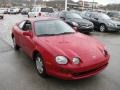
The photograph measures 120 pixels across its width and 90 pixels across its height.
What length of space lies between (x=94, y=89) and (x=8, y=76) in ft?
7.61

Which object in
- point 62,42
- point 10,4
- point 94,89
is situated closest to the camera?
point 94,89

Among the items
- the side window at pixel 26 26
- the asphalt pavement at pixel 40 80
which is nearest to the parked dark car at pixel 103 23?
the asphalt pavement at pixel 40 80

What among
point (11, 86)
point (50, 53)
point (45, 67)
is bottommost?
point (11, 86)

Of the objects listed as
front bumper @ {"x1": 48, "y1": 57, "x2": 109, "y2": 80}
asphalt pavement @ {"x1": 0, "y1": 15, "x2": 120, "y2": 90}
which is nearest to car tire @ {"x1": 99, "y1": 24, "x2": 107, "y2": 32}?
asphalt pavement @ {"x1": 0, "y1": 15, "x2": 120, "y2": 90}

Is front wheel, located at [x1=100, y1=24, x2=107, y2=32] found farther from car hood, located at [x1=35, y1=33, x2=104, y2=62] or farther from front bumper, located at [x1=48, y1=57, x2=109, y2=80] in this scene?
front bumper, located at [x1=48, y1=57, x2=109, y2=80]

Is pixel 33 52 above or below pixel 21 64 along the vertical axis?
above

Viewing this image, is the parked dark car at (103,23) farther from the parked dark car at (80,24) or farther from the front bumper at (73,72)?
the front bumper at (73,72)

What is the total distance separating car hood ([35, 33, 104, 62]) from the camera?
197 inches

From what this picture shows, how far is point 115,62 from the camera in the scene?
691cm

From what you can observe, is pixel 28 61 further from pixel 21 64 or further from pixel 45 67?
pixel 45 67

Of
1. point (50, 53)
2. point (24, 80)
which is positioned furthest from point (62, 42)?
point (24, 80)

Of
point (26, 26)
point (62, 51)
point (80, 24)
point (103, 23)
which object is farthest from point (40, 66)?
point (103, 23)

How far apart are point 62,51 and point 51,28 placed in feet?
5.45

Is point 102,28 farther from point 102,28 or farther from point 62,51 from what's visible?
point 62,51
